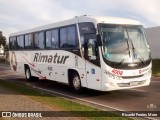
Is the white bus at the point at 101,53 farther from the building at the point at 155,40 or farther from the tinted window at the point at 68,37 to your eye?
the building at the point at 155,40

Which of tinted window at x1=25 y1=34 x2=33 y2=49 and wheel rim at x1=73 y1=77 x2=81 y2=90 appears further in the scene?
tinted window at x1=25 y1=34 x2=33 y2=49

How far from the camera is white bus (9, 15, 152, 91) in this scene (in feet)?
44.5

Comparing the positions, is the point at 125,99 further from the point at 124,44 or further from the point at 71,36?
the point at 71,36

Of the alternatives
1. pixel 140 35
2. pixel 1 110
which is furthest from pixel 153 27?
pixel 1 110

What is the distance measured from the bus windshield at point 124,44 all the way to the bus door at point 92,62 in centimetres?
50

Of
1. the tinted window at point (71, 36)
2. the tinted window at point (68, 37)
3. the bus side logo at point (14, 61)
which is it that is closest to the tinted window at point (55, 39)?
the tinted window at point (68, 37)

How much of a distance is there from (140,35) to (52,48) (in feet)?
17.7

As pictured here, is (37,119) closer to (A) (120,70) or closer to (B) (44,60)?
(A) (120,70)

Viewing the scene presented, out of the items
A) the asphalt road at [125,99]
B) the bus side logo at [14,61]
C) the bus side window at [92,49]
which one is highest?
the bus side window at [92,49]

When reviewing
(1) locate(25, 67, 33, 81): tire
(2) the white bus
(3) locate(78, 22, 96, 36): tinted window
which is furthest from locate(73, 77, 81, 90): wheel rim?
(1) locate(25, 67, 33, 81): tire

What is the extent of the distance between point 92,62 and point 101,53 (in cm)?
73

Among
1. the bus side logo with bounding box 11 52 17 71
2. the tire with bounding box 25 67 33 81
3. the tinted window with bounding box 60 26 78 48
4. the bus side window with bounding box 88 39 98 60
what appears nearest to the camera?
the bus side window with bounding box 88 39 98 60

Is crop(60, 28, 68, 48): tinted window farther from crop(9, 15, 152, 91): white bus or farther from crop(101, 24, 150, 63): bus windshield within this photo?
crop(101, 24, 150, 63): bus windshield

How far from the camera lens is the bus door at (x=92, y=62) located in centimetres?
1386
